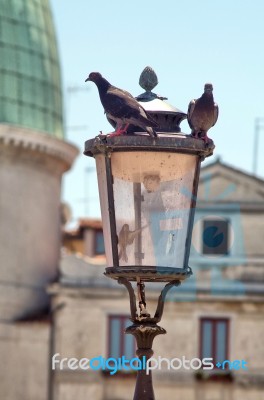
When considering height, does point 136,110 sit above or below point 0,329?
below

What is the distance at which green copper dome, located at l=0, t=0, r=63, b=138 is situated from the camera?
1731 inches

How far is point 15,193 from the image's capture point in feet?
147

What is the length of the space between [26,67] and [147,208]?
1353 inches

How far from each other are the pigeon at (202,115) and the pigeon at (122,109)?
1.01 ft

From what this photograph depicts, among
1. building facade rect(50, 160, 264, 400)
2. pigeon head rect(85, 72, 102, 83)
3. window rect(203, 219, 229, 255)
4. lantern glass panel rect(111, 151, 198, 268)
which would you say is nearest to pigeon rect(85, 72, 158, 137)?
pigeon head rect(85, 72, 102, 83)

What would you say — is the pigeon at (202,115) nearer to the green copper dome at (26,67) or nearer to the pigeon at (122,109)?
the pigeon at (122,109)

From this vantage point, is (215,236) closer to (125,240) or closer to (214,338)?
(214,338)

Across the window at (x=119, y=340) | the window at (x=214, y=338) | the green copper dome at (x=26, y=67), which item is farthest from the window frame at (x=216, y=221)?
the green copper dome at (x=26, y=67)

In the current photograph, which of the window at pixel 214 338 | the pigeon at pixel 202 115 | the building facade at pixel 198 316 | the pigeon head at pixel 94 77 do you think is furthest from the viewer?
the window at pixel 214 338

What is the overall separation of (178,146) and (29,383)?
33941mm

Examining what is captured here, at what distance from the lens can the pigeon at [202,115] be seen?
10438 millimetres

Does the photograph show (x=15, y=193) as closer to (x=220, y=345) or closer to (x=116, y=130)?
(x=220, y=345)

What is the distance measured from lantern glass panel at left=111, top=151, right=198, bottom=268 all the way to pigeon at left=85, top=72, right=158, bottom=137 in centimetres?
17

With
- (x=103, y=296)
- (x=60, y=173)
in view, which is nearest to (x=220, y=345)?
(x=103, y=296)
